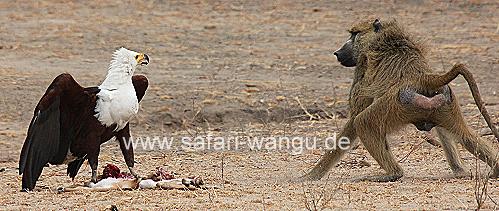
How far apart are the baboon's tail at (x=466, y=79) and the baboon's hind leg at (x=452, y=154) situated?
1.65 feet

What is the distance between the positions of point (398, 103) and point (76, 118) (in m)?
1.99

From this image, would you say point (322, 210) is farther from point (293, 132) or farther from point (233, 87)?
point (233, 87)

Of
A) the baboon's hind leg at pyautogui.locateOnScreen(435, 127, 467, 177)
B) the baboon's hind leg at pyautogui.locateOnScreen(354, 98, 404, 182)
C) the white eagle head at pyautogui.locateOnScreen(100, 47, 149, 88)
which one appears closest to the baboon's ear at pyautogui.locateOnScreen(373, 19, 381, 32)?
the baboon's hind leg at pyautogui.locateOnScreen(354, 98, 404, 182)

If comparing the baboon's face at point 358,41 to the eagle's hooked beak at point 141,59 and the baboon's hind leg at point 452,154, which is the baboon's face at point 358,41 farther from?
the eagle's hooked beak at point 141,59

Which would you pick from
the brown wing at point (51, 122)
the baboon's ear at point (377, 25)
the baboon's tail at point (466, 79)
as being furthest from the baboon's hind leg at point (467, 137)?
the brown wing at point (51, 122)

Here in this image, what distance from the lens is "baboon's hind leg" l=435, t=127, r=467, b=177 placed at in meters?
7.78

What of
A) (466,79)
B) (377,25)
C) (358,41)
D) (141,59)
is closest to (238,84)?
(358,41)

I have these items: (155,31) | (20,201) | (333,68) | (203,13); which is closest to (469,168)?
(20,201)

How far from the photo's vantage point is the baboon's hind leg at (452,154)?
7.78 m

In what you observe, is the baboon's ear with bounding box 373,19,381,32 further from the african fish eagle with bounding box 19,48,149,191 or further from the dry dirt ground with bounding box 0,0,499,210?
the african fish eagle with bounding box 19,48,149,191

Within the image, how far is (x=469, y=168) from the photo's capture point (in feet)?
26.7

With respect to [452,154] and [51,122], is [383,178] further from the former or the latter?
[51,122]

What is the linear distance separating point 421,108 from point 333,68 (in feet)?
19.4

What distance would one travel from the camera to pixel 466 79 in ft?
23.7
